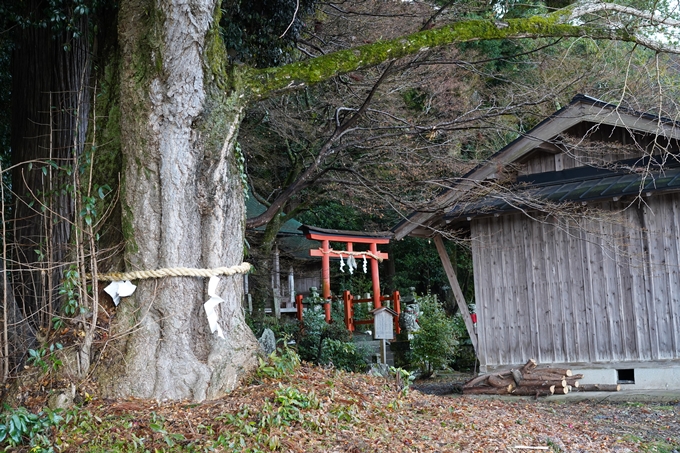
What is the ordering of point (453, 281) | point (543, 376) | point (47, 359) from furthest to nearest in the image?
1. point (453, 281)
2. point (543, 376)
3. point (47, 359)

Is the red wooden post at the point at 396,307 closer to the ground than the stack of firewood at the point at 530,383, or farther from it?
farther from it

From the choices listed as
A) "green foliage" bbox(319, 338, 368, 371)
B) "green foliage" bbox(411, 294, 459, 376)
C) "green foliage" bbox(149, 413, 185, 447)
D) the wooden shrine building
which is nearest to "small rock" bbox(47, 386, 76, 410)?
"green foliage" bbox(149, 413, 185, 447)

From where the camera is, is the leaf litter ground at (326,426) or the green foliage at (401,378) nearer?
the leaf litter ground at (326,426)

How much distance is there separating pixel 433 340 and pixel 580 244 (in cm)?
735

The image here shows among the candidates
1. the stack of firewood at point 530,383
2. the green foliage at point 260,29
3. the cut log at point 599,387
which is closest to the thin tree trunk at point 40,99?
the green foliage at point 260,29

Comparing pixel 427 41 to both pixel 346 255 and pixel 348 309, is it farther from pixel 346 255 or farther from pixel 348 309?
pixel 346 255

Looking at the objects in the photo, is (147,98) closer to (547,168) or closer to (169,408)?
(169,408)

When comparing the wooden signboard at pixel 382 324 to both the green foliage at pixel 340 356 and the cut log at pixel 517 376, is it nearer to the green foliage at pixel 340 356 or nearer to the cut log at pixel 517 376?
the green foliage at pixel 340 356

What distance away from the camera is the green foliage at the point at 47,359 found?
218 inches

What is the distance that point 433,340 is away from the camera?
728 inches

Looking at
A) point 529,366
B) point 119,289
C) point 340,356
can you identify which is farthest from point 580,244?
point 119,289

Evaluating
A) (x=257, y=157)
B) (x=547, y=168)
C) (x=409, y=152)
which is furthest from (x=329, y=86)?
(x=257, y=157)

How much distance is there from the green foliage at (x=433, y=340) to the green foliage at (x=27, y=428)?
1406 cm

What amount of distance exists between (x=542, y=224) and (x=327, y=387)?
24.0 ft
